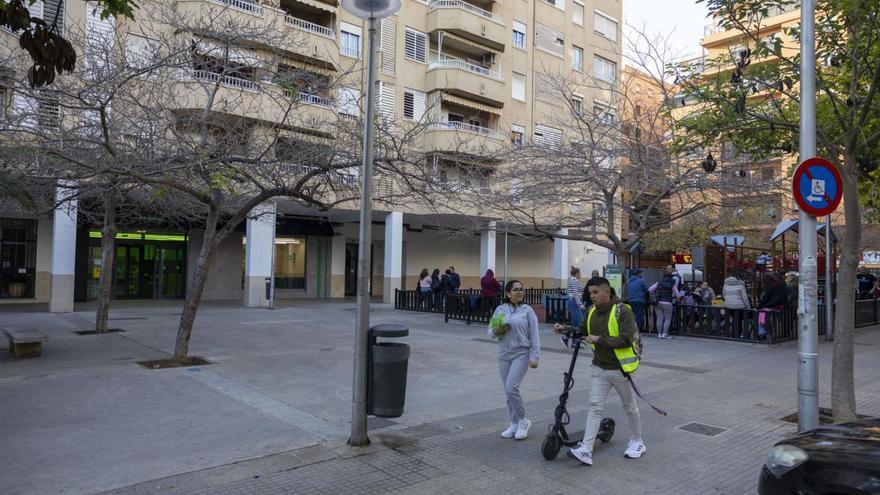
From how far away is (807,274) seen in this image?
5793mm

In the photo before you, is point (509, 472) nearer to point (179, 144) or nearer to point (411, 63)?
point (179, 144)

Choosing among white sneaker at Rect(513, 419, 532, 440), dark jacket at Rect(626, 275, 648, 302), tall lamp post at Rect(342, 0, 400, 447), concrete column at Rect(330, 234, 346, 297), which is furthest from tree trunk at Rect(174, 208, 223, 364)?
concrete column at Rect(330, 234, 346, 297)

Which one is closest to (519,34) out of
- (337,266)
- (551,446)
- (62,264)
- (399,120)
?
(337,266)

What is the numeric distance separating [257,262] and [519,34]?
708 inches

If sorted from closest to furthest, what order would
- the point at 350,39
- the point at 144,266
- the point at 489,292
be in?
1. the point at 489,292
2. the point at 144,266
3. the point at 350,39

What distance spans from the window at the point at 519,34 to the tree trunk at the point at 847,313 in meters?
25.3

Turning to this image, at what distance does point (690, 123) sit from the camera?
8805 mm

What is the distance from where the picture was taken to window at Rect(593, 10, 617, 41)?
3403 centimetres

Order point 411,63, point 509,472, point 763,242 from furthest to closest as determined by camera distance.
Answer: point 763,242, point 411,63, point 509,472

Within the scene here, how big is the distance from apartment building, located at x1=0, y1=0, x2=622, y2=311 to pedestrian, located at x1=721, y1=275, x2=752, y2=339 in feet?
19.6

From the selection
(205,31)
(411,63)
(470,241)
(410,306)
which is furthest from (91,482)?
(470,241)

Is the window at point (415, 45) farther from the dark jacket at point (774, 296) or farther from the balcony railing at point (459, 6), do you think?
the dark jacket at point (774, 296)

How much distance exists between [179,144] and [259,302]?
1420 cm

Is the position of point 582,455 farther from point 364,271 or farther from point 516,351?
point 364,271
